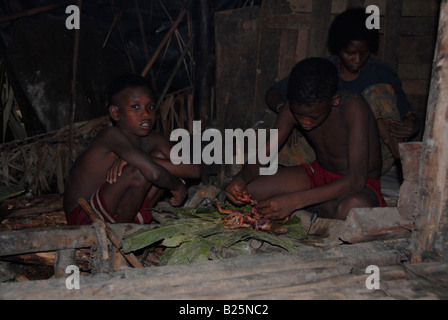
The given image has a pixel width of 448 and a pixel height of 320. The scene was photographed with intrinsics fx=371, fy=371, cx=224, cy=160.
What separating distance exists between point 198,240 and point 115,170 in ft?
3.20

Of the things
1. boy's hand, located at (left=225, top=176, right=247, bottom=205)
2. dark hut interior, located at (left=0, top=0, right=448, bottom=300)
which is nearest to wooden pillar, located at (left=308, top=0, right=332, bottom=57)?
dark hut interior, located at (left=0, top=0, right=448, bottom=300)

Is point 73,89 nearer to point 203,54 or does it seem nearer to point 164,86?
point 164,86

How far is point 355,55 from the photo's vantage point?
131 inches

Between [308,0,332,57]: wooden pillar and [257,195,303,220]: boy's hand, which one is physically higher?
[308,0,332,57]: wooden pillar

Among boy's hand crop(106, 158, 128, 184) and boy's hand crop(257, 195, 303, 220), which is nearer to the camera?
boy's hand crop(257, 195, 303, 220)

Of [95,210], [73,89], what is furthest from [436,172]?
[73,89]

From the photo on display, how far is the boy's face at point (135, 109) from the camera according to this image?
3045 millimetres

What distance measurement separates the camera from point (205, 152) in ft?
14.2

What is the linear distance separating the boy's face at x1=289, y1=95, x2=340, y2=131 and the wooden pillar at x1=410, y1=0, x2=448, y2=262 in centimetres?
85

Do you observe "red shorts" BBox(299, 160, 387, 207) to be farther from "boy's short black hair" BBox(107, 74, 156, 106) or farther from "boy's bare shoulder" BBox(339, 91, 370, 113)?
"boy's short black hair" BBox(107, 74, 156, 106)

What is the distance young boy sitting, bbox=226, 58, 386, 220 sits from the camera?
266 cm

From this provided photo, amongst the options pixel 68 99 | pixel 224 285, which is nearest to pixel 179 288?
pixel 224 285

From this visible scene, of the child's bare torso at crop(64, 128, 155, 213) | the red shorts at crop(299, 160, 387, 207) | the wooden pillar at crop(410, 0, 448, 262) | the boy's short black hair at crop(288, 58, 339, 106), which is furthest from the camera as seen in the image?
the red shorts at crop(299, 160, 387, 207)

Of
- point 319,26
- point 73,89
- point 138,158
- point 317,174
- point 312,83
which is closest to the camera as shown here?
point 312,83
